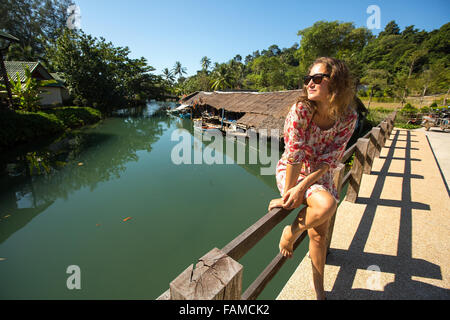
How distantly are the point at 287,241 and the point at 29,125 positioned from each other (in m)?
16.4

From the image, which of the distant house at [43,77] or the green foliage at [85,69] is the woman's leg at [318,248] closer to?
the distant house at [43,77]

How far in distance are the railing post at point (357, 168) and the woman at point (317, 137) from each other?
6.69 feet

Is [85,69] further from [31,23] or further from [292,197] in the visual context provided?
[292,197]

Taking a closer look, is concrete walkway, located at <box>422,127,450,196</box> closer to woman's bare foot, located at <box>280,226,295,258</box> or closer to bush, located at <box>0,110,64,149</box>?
woman's bare foot, located at <box>280,226,295,258</box>

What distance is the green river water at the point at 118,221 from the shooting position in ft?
13.8

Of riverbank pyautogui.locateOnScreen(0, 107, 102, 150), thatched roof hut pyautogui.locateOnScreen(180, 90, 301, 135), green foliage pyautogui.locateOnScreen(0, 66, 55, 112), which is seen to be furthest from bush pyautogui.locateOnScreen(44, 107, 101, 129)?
thatched roof hut pyautogui.locateOnScreen(180, 90, 301, 135)

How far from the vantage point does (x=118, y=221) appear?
6031 millimetres

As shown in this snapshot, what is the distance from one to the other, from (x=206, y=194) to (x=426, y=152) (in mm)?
7328

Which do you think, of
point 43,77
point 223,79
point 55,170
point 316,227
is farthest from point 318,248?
point 223,79

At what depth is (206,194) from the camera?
7.84 metres

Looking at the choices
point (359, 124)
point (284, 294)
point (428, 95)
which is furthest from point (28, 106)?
point (428, 95)

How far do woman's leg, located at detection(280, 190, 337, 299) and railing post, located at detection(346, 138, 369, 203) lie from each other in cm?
207

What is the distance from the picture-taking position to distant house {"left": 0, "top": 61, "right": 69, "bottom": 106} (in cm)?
1784

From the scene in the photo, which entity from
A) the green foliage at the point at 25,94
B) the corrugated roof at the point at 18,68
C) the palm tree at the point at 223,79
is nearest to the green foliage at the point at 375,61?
the palm tree at the point at 223,79
